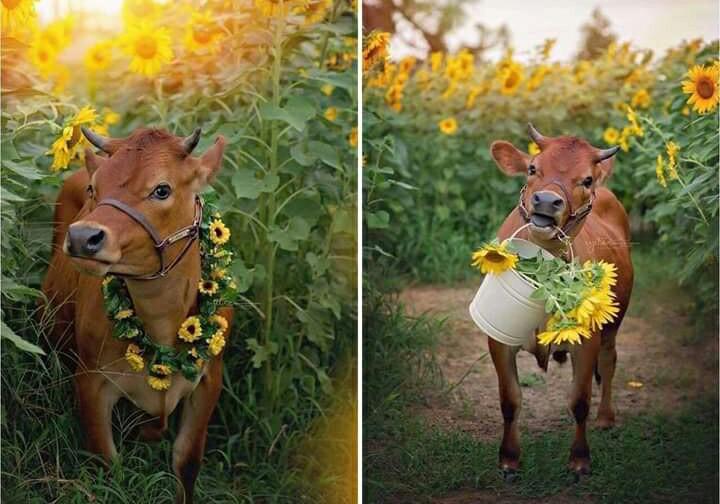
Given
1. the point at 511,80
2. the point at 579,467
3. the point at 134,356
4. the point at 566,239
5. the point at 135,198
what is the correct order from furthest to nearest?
the point at 511,80
the point at 579,467
the point at 566,239
the point at 134,356
the point at 135,198

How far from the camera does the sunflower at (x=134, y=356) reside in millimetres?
A: 2838

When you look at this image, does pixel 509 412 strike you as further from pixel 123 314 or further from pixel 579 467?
pixel 123 314

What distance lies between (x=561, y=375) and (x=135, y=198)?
4.43 ft

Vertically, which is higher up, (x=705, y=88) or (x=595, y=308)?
(x=705, y=88)

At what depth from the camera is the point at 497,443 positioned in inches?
126

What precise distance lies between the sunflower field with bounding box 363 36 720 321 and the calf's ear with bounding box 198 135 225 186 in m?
0.59

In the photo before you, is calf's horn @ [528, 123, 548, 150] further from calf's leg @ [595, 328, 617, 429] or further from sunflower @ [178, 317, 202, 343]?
sunflower @ [178, 317, 202, 343]

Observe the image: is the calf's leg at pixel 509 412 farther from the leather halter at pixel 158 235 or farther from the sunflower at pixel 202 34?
the sunflower at pixel 202 34

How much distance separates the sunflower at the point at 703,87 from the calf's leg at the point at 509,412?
3.10 feet

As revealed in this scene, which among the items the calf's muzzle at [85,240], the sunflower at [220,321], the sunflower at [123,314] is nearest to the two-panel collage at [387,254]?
the sunflower at [220,321]

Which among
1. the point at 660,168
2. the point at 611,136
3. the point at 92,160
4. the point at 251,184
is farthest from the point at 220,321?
the point at 660,168

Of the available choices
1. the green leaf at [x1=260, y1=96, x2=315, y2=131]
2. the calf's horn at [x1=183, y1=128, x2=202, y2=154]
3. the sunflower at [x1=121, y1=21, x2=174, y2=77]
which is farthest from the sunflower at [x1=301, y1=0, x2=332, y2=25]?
the calf's horn at [x1=183, y1=128, x2=202, y2=154]

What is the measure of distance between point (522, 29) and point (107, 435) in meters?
1.70

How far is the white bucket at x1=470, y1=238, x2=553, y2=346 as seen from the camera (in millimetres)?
2936
